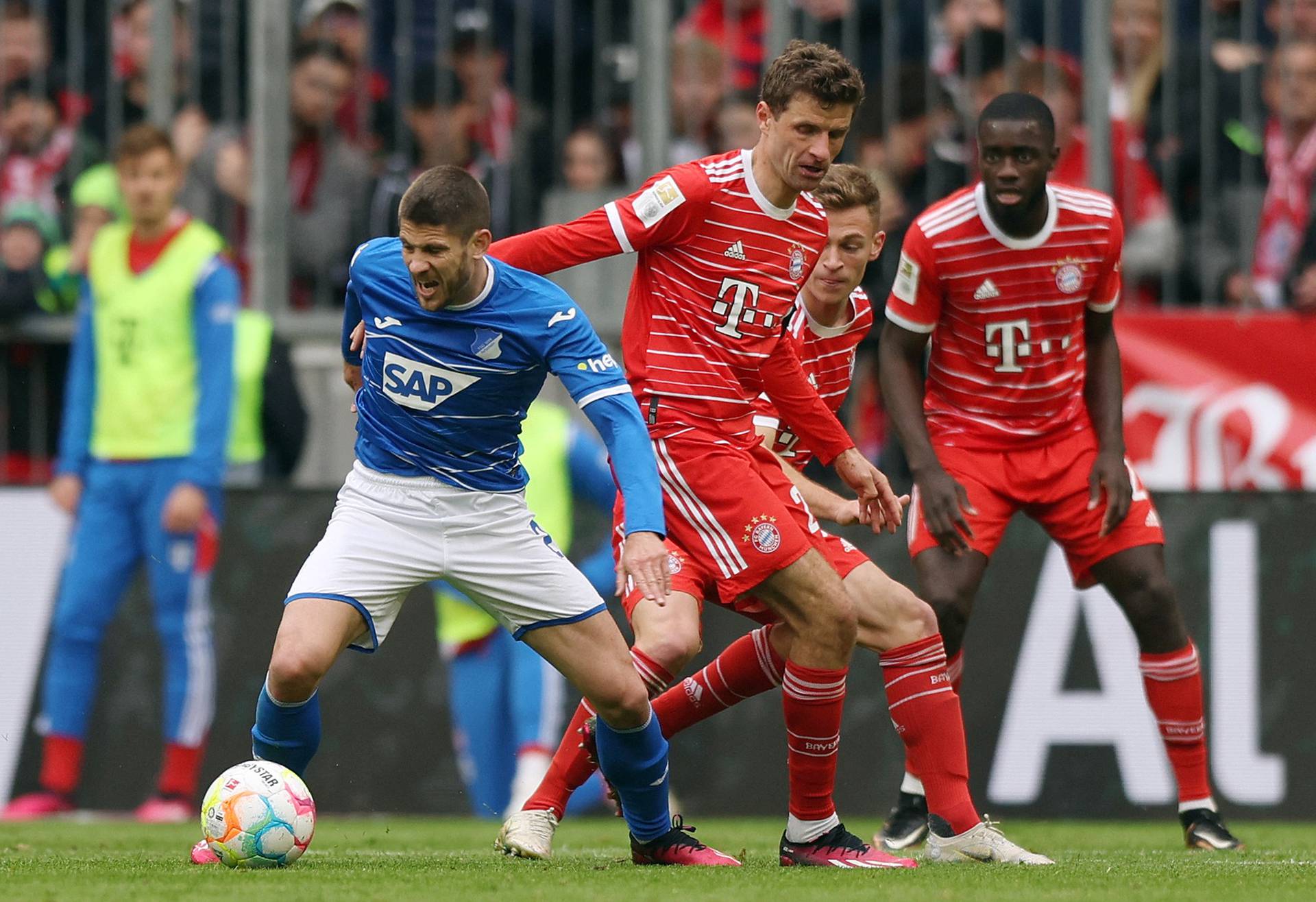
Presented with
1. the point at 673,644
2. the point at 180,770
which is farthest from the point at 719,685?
the point at 180,770

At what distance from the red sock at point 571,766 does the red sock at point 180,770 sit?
9.68 feet

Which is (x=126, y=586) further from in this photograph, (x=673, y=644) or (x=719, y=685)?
(x=673, y=644)

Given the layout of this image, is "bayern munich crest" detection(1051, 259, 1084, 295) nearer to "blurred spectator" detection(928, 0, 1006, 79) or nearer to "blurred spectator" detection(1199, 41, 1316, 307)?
"blurred spectator" detection(1199, 41, 1316, 307)

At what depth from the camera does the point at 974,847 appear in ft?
20.0

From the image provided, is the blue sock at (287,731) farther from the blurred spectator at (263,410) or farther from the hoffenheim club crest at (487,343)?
the blurred spectator at (263,410)

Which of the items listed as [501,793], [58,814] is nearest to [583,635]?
[501,793]

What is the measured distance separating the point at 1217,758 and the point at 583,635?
408 centimetres

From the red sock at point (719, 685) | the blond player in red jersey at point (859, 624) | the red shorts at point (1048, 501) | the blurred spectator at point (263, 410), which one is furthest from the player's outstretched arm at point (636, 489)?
the blurred spectator at point (263, 410)

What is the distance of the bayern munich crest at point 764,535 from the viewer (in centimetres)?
594

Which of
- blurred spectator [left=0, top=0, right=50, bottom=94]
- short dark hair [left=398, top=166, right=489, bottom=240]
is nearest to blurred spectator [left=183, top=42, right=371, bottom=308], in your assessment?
blurred spectator [left=0, top=0, right=50, bottom=94]

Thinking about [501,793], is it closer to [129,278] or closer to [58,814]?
[58,814]

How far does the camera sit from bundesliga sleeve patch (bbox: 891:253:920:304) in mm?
7016

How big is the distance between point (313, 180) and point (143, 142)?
112cm

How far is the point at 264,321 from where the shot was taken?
977 centimetres
